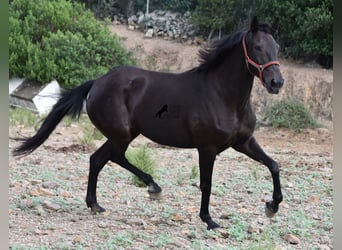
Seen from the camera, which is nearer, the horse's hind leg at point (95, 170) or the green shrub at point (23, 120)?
the horse's hind leg at point (95, 170)

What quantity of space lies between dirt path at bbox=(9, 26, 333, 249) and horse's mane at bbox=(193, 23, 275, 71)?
134 centimetres

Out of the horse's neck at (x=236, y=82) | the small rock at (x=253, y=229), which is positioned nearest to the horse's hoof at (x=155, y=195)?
the small rock at (x=253, y=229)

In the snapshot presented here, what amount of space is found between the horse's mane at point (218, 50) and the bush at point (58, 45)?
7.70 metres

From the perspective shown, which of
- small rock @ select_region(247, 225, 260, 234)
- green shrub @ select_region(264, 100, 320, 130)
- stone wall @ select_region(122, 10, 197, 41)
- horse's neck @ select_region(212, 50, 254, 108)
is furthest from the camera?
stone wall @ select_region(122, 10, 197, 41)

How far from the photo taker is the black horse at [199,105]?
3930 mm

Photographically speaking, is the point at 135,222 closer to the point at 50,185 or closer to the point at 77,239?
the point at 77,239

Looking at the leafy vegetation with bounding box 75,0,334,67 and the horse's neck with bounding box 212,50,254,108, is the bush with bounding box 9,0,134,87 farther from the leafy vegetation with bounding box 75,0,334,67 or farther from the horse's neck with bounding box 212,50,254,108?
the horse's neck with bounding box 212,50,254,108

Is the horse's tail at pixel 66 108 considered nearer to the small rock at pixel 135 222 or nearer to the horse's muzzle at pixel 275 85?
the small rock at pixel 135 222

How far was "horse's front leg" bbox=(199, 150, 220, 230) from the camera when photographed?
410cm

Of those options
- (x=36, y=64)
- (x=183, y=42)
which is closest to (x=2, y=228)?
(x=36, y=64)

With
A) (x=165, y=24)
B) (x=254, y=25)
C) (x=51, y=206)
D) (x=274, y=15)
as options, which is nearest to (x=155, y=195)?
(x=51, y=206)

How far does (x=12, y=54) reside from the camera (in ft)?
39.6

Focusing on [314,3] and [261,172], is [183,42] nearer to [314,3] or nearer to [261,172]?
[314,3]

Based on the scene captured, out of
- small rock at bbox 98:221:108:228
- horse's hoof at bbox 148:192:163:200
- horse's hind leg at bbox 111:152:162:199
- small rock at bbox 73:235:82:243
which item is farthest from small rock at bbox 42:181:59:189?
small rock at bbox 73:235:82:243
